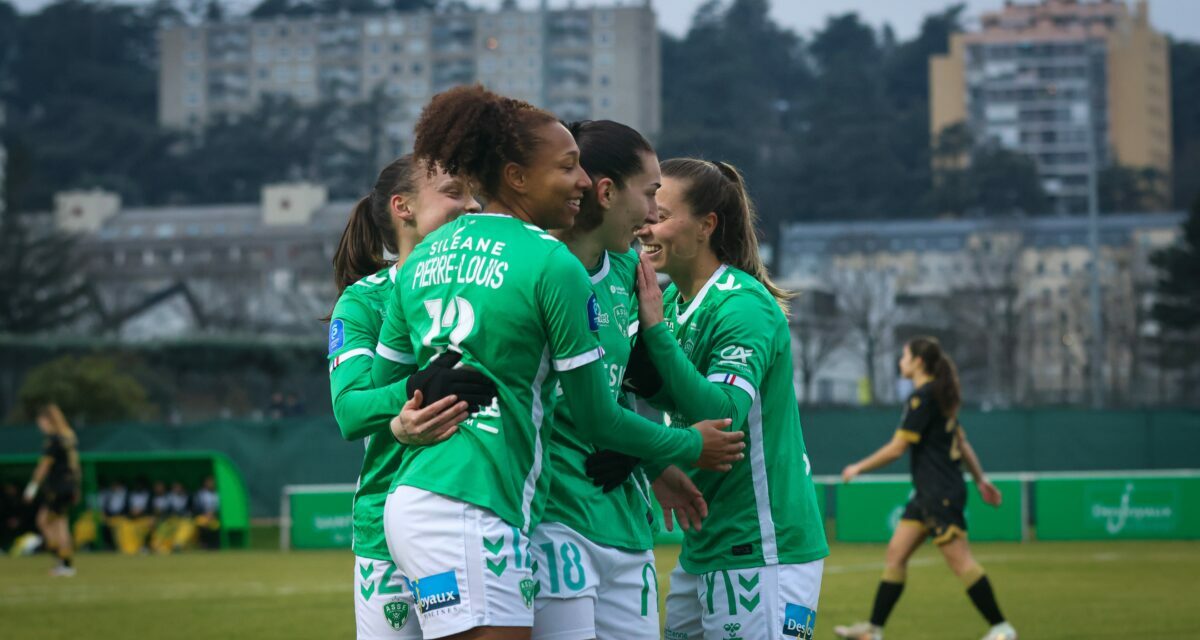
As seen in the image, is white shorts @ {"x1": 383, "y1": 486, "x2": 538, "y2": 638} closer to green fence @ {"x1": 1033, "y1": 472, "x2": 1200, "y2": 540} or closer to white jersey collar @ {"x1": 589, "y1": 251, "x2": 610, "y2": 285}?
white jersey collar @ {"x1": 589, "y1": 251, "x2": 610, "y2": 285}

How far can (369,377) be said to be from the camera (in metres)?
4.76

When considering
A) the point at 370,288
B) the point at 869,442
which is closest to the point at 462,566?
the point at 370,288

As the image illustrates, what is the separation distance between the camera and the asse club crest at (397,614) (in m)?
4.62

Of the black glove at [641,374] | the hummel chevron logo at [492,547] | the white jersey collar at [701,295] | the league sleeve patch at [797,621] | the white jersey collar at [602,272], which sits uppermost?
the white jersey collar at [602,272]

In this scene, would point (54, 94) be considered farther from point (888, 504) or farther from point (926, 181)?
point (888, 504)

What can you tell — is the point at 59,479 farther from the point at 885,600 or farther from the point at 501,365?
the point at 501,365

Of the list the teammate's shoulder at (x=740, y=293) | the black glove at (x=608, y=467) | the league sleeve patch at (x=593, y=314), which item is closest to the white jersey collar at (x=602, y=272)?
the league sleeve patch at (x=593, y=314)

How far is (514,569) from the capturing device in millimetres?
4156

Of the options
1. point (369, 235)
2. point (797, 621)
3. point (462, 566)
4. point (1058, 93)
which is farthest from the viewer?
point (1058, 93)

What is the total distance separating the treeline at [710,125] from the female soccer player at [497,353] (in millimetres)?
108805

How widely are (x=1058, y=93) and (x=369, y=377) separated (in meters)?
160

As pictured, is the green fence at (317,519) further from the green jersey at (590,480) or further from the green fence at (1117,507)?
the green jersey at (590,480)

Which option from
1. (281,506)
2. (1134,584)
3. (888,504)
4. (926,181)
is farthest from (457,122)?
(926,181)

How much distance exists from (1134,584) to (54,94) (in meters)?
155
